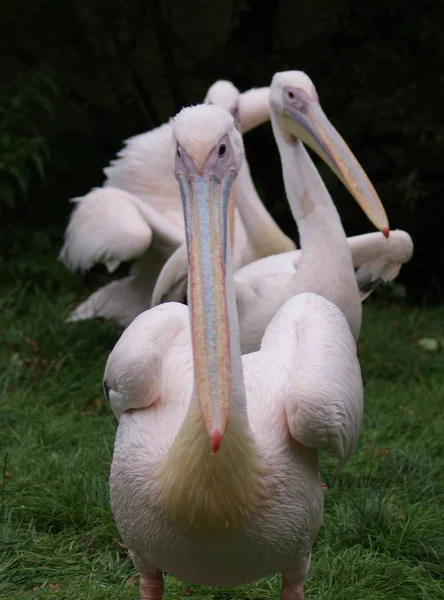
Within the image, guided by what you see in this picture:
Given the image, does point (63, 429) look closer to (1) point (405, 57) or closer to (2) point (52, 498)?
(2) point (52, 498)

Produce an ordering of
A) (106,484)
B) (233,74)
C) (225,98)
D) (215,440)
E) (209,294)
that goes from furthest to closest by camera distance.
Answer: (233,74)
(225,98)
(106,484)
(209,294)
(215,440)

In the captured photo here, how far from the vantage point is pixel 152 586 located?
2.73 metres

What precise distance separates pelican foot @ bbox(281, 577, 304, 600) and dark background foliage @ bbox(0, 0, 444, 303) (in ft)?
14.8

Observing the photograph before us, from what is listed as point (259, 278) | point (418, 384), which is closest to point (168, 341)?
point (259, 278)

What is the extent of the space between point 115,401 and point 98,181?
4934 millimetres

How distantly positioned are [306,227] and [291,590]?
1909 millimetres

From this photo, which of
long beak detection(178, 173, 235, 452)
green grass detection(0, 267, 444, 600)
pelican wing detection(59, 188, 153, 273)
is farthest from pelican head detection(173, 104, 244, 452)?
pelican wing detection(59, 188, 153, 273)

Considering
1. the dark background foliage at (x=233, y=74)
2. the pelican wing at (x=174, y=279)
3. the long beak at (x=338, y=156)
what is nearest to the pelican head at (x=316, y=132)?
the long beak at (x=338, y=156)

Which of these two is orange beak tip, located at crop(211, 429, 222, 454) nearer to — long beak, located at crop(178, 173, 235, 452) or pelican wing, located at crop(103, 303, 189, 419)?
long beak, located at crop(178, 173, 235, 452)

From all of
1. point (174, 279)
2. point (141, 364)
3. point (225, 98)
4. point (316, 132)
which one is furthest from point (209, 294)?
point (225, 98)

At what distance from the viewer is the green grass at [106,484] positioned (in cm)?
312

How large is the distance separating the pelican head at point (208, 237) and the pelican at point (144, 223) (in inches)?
94.9

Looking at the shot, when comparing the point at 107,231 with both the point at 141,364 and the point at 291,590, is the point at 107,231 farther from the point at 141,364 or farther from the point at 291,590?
the point at 291,590

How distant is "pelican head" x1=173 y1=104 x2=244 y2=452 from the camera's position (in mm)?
2004
